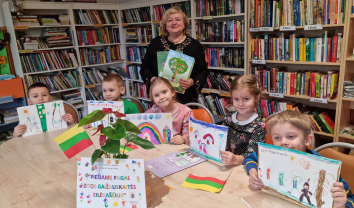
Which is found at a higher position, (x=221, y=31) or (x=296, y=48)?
(x=221, y=31)

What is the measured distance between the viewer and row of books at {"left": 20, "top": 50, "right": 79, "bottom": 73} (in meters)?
3.76

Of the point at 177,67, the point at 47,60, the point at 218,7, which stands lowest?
the point at 177,67

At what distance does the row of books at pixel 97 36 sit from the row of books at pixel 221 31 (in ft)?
5.84

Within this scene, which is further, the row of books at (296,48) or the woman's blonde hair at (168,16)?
the row of books at (296,48)

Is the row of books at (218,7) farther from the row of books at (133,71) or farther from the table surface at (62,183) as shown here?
the table surface at (62,183)

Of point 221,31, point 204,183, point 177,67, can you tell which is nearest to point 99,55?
point 221,31

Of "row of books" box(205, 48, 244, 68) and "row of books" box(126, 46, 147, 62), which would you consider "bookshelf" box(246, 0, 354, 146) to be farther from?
"row of books" box(126, 46, 147, 62)

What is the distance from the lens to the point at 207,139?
1372mm

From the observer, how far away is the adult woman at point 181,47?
90.2 inches

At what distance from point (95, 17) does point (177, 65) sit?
2.84 metres

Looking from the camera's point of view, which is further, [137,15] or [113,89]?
[137,15]

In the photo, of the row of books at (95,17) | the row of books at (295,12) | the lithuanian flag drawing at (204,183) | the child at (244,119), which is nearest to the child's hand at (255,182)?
the lithuanian flag drawing at (204,183)

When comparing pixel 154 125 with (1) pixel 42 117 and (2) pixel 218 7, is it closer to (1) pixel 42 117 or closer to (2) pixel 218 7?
(1) pixel 42 117

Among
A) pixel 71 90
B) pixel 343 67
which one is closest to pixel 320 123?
pixel 343 67
